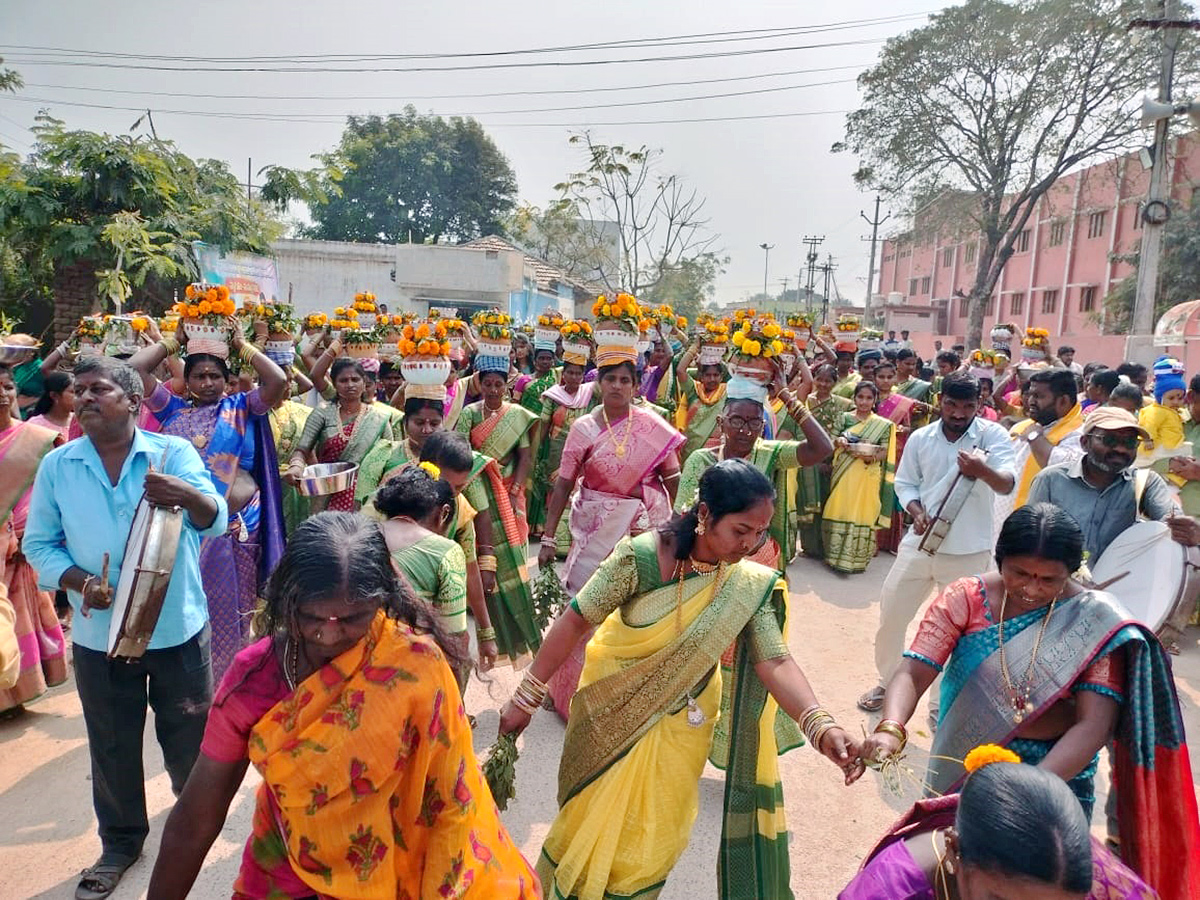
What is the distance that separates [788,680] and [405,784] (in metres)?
1.26

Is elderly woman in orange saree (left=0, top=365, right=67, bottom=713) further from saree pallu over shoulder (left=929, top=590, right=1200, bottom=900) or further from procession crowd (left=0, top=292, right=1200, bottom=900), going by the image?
saree pallu over shoulder (left=929, top=590, right=1200, bottom=900)

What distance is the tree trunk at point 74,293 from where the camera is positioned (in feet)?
47.3

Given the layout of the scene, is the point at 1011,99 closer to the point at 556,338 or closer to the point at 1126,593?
the point at 556,338

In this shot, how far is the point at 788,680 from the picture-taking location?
2.71 m

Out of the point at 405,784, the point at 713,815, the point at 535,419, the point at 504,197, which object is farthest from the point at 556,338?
the point at 504,197

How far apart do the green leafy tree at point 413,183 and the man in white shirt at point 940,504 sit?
42.2m

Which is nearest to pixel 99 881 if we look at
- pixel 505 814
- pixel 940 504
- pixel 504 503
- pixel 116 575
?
pixel 116 575

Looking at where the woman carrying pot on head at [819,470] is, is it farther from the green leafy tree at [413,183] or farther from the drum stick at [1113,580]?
the green leafy tree at [413,183]

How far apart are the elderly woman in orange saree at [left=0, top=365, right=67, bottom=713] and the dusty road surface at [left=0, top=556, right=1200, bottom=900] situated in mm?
217

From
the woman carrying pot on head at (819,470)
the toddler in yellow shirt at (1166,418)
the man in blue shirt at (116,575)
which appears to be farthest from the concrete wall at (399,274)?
the man in blue shirt at (116,575)

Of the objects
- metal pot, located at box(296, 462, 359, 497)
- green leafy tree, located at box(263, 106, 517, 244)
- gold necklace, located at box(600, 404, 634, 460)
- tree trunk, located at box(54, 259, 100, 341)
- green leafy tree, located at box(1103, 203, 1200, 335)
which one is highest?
green leafy tree, located at box(263, 106, 517, 244)

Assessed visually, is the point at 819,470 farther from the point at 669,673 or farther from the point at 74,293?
the point at 74,293

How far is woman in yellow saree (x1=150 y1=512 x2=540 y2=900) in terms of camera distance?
192 cm

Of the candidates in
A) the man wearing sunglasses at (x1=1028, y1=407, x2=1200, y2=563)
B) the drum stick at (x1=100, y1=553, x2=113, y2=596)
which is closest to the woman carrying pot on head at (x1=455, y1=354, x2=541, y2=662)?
the drum stick at (x1=100, y1=553, x2=113, y2=596)
